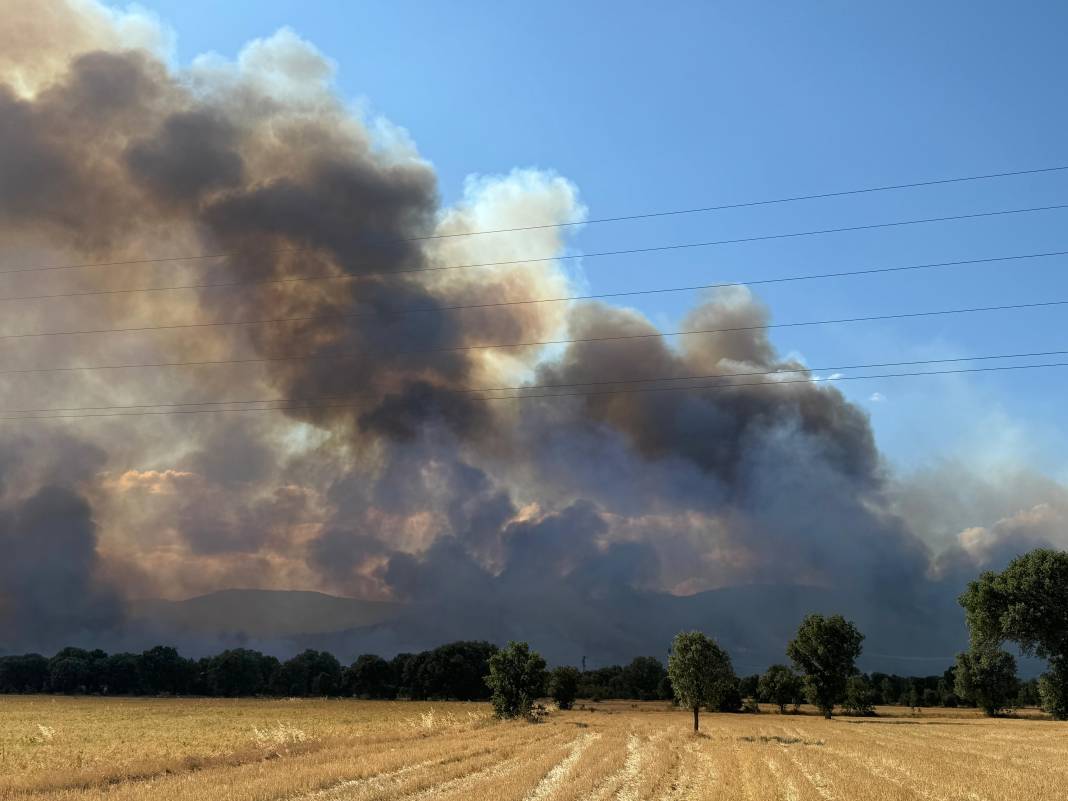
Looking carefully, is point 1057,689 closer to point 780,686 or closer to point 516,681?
point 780,686

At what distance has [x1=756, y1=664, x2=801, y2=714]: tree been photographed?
5591 inches

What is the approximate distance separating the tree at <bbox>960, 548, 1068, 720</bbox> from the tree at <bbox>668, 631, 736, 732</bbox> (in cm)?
4456

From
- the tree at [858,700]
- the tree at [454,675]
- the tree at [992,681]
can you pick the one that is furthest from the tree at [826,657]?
the tree at [454,675]

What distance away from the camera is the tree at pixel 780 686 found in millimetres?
142000

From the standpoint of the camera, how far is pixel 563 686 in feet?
432

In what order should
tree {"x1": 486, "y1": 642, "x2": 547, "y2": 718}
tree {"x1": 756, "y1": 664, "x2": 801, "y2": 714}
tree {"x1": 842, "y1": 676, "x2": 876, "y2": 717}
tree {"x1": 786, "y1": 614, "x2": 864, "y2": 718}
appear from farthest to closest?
tree {"x1": 756, "y1": 664, "x2": 801, "y2": 714}
tree {"x1": 842, "y1": 676, "x2": 876, "y2": 717}
tree {"x1": 786, "y1": 614, "x2": 864, "y2": 718}
tree {"x1": 486, "y1": 642, "x2": 547, "y2": 718}

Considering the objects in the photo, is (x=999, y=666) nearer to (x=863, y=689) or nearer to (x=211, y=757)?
(x=863, y=689)

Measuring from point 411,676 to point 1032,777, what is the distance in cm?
17040

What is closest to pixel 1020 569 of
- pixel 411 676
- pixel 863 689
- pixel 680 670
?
pixel 863 689

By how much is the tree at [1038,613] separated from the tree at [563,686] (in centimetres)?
6181

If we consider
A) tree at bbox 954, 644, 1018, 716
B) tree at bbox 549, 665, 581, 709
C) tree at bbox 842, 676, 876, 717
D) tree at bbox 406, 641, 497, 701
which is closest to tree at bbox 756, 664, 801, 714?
tree at bbox 842, 676, 876, 717

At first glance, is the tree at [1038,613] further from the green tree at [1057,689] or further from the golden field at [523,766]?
the golden field at [523,766]

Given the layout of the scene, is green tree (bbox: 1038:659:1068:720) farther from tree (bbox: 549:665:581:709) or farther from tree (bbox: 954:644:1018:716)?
tree (bbox: 549:665:581:709)

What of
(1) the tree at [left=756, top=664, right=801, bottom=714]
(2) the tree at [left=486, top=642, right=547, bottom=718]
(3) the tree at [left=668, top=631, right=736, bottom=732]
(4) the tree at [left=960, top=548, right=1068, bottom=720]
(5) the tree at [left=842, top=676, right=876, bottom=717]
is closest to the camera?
(3) the tree at [left=668, top=631, right=736, bottom=732]
